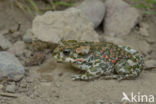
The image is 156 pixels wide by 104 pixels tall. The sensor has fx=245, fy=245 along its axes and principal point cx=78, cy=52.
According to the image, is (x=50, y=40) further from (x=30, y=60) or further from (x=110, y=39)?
(x=110, y=39)

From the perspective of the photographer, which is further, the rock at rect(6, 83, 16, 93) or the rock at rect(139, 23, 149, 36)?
the rock at rect(139, 23, 149, 36)

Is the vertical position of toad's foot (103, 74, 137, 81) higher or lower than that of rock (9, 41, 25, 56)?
lower

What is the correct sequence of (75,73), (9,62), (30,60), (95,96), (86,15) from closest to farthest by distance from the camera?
(95,96) → (9,62) → (75,73) → (30,60) → (86,15)

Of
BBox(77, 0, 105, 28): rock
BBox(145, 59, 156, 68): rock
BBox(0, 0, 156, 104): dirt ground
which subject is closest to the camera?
BBox(0, 0, 156, 104): dirt ground

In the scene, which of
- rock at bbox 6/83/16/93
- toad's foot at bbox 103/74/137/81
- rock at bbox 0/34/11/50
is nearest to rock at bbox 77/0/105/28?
rock at bbox 0/34/11/50

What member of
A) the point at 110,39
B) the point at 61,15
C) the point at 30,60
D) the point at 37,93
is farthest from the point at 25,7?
the point at 37,93

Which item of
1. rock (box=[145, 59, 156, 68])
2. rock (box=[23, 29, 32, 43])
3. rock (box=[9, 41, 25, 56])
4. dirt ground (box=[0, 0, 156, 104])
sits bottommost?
dirt ground (box=[0, 0, 156, 104])

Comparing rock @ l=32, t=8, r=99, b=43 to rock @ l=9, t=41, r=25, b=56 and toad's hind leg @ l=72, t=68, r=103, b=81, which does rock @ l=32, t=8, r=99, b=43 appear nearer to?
rock @ l=9, t=41, r=25, b=56

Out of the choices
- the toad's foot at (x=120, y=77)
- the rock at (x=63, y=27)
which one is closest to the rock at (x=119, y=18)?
the rock at (x=63, y=27)
